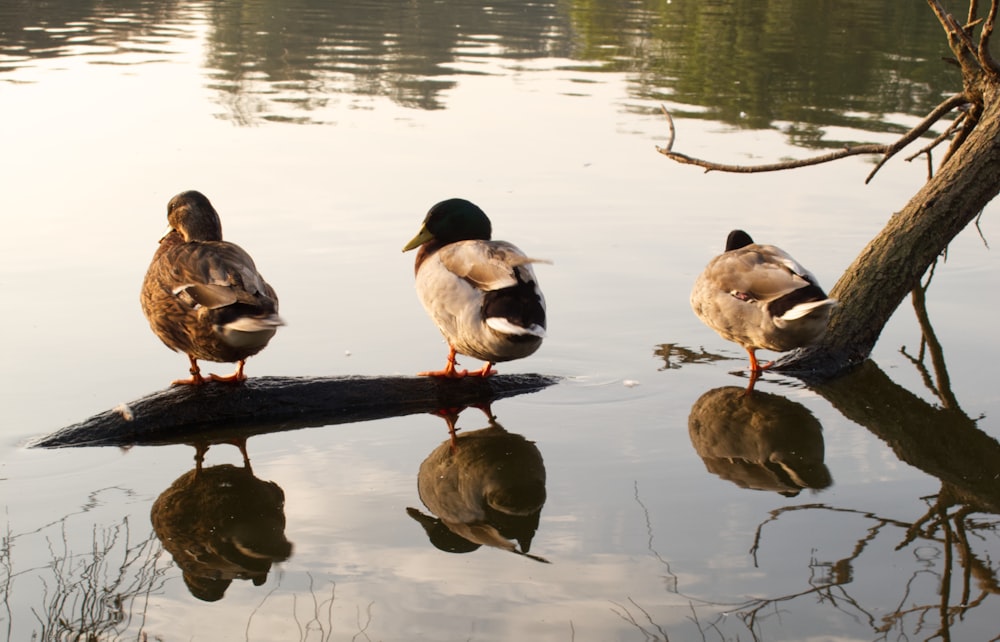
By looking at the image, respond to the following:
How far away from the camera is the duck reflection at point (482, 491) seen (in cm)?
431

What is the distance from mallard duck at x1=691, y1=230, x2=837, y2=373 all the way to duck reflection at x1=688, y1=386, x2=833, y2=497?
1.00 ft

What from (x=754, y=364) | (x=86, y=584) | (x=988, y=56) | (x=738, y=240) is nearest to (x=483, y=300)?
(x=754, y=364)

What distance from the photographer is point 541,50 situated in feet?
67.3

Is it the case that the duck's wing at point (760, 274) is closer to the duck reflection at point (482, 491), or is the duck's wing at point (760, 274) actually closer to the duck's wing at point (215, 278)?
the duck reflection at point (482, 491)

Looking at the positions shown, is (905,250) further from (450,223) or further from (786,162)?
(450,223)

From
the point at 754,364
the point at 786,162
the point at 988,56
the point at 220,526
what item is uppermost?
the point at 988,56

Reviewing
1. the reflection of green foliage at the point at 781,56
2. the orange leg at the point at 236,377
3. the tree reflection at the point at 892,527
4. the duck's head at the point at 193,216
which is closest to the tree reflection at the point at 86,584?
the orange leg at the point at 236,377

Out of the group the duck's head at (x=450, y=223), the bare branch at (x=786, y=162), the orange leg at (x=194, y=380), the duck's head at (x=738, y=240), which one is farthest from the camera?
the bare branch at (x=786, y=162)

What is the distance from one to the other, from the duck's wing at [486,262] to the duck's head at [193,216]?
117cm

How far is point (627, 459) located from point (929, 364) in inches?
90.3

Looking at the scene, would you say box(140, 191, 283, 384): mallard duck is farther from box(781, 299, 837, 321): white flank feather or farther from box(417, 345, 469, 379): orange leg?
box(781, 299, 837, 321): white flank feather

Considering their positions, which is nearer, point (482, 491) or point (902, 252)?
point (482, 491)

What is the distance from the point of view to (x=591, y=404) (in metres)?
5.71

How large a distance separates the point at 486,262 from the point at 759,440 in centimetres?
149
